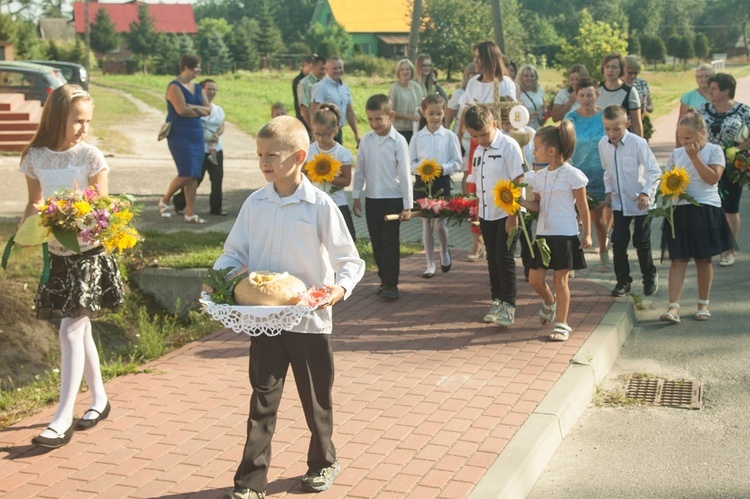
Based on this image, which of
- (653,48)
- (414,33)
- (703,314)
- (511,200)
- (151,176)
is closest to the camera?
(511,200)

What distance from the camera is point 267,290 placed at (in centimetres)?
455

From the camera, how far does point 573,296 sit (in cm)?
935

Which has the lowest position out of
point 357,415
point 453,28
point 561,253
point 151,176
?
point 151,176

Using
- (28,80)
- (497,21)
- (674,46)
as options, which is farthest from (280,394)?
(674,46)

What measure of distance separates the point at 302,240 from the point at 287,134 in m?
0.51

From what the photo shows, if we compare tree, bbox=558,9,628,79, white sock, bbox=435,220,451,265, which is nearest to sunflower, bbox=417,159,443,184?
white sock, bbox=435,220,451,265

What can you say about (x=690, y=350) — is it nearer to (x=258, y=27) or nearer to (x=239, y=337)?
(x=239, y=337)

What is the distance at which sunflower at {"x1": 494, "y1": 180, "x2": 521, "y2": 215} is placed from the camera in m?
7.73

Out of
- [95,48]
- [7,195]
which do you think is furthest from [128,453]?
[95,48]

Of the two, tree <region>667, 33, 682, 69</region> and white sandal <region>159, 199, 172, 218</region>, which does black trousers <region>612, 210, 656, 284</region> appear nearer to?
white sandal <region>159, 199, 172, 218</region>

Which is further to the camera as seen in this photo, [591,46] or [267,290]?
[591,46]

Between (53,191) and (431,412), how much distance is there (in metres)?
2.61

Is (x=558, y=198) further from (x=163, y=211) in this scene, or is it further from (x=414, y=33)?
(x=414, y=33)

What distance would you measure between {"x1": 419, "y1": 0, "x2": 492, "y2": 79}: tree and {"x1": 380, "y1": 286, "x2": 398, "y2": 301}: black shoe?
174 ft
